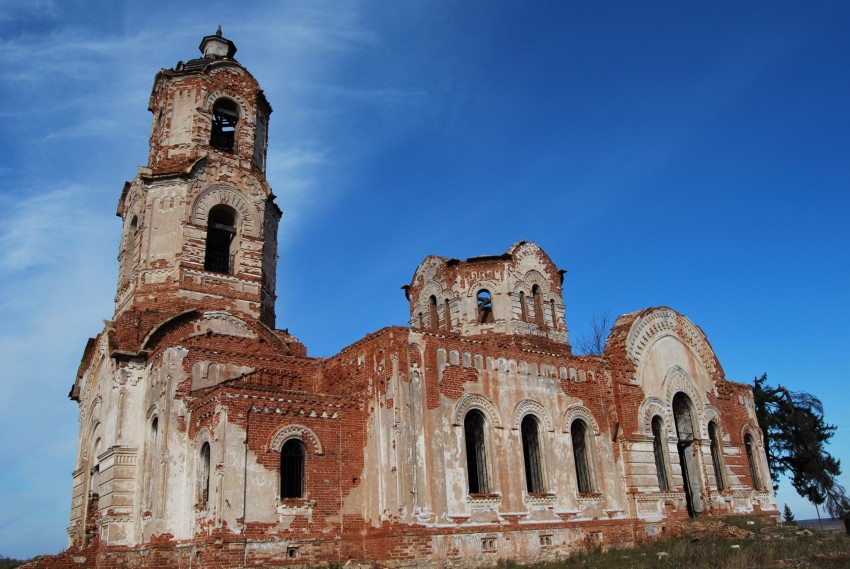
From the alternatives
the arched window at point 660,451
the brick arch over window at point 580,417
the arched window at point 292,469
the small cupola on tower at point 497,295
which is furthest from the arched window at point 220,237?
the arched window at point 660,451

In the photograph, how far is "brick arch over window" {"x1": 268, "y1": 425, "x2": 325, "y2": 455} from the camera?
628 inches

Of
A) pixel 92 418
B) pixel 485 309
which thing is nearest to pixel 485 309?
pixel 485 309

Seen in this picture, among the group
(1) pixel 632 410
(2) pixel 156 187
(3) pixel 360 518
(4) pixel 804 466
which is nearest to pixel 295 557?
(3) pixel 360 518

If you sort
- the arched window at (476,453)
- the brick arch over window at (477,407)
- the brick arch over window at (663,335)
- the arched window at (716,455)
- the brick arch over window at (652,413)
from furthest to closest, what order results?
the arched window at (716,455) < the brick arch over window at (663,335) < the brick arch over window at (652,413) < the arched window at (476,453) < the brick arch over window at (477,407)

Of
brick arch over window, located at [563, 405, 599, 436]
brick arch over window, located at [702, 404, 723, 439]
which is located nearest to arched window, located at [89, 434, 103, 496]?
brick arch over window, located at [563, 405, 599, 436]

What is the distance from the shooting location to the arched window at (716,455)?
75.4 ft

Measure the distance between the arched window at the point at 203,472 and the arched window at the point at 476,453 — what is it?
20.1 feet

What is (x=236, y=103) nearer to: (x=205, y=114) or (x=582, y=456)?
(x=205, y=114)

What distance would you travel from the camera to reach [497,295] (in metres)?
25.0

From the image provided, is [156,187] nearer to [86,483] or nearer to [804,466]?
[86,483]

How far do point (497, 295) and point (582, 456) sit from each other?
6981mm

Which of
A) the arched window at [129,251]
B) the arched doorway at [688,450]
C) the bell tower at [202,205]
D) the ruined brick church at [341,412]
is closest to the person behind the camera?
the ruined brick church at [341,412]

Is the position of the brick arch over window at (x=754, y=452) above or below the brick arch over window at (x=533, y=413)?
below

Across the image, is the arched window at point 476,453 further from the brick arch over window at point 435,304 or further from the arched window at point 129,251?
the arched window at point 129,251
